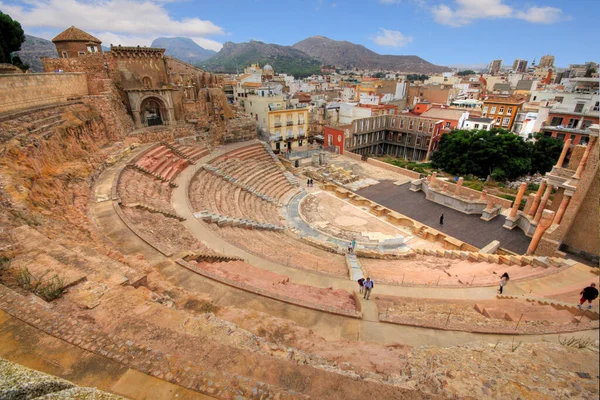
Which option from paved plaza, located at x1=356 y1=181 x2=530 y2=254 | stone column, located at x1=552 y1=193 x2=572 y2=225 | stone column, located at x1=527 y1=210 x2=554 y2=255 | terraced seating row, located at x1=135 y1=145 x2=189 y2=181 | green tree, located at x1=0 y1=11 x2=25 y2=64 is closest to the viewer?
stone column, located at x1=552 y1=193 x2=572 y2=225

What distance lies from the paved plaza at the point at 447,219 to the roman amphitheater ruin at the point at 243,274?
0.77ft

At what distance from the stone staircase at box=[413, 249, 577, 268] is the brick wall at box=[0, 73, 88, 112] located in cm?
2346

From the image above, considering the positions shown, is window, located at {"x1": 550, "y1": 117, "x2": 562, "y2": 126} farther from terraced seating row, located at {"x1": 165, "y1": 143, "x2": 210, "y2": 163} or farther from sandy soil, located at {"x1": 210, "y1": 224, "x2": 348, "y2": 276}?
terraced seating row, located at {"x1": 165, "y1": 143, "x2": 210, "y2": 163}

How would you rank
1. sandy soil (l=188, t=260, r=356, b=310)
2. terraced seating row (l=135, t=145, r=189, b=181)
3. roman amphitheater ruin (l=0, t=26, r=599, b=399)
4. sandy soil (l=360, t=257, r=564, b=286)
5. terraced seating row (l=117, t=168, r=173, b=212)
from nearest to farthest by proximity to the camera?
roman amphitheater ruin (l=0, t=26, r=599, b=399) < sandy soil (l=188, t=260, r=356, b=310) < sandy soil (l=360, t=257, r=564, b=286) < terraced seating row (l=117, t=168, r=173, b=212) < terraced seating row (l=135, t=145, r=189, b=181)

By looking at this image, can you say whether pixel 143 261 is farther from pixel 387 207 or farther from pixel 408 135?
pixel 408 135

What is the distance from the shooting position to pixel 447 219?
66.2ft

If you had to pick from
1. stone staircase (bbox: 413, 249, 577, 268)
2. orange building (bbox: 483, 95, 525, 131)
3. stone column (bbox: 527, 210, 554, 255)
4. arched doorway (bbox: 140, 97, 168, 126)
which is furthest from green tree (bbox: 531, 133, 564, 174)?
arched doorway (bbox: 140, 97, 168, 126)

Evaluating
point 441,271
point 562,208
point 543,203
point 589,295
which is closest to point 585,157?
point 562,208

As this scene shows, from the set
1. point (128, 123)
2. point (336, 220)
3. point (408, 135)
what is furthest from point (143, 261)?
point (408, 135)

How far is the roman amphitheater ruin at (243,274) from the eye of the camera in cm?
436

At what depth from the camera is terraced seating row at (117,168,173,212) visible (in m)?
14.4

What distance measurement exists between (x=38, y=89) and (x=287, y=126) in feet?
77.7

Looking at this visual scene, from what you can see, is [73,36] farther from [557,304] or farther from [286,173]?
[557,304]

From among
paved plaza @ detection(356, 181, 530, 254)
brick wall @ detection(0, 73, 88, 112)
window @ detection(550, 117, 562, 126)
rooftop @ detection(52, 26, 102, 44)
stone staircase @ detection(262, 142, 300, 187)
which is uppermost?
rooftop @ detection(52, 26, 102, 44)
